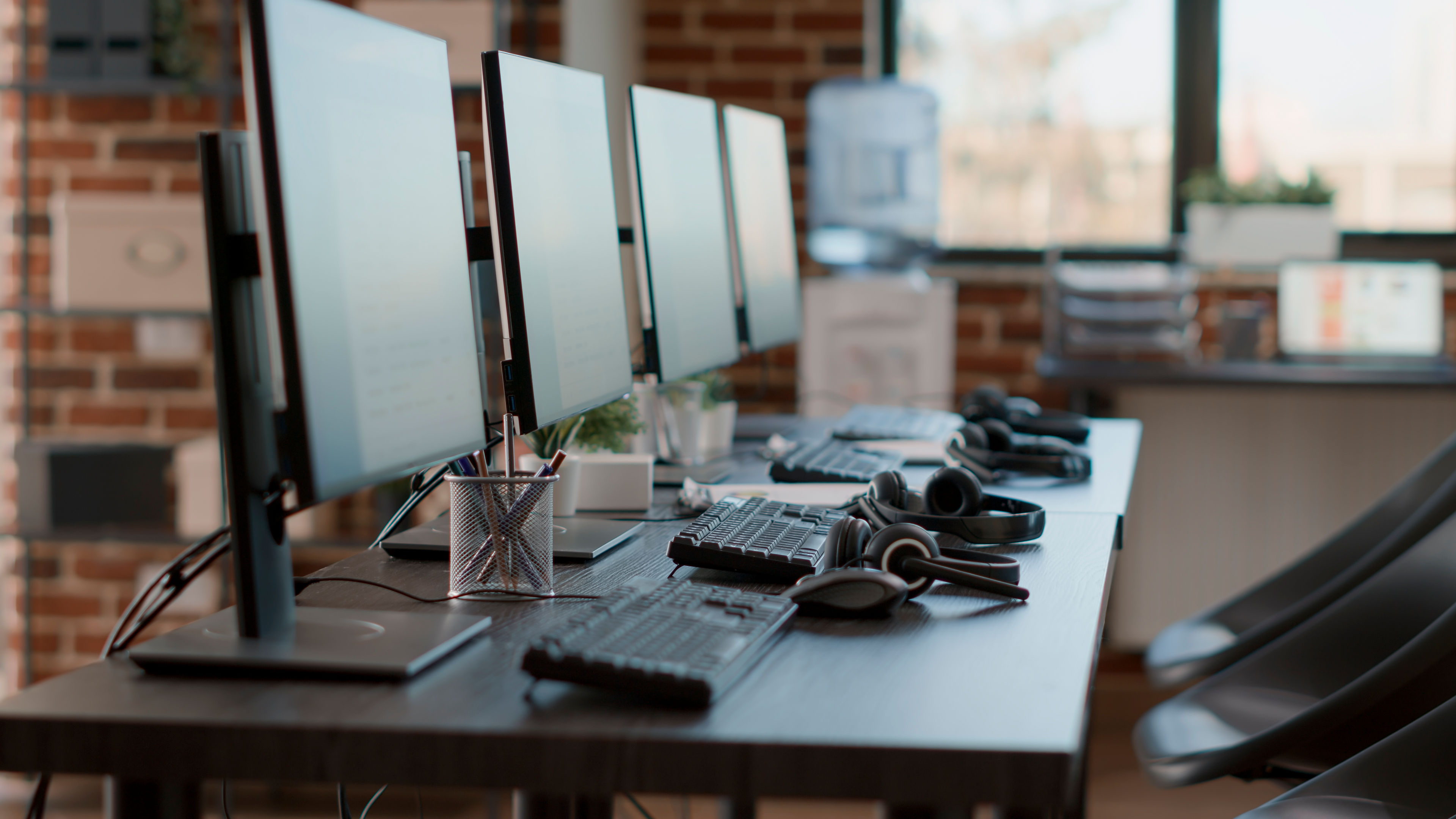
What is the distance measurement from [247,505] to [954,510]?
2.32ft

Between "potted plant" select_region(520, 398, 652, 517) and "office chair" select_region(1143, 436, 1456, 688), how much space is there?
791 millimetres

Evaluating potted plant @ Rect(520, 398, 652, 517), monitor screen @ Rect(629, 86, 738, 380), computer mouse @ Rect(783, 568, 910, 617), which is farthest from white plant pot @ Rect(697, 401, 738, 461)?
computer mouse @ Rect(783, 568, 910, 617)

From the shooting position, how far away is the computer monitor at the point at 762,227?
6.59ft

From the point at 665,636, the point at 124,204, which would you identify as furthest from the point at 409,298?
the point at 124,204

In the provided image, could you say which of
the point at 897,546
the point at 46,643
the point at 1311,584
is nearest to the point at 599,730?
the point at 897,546

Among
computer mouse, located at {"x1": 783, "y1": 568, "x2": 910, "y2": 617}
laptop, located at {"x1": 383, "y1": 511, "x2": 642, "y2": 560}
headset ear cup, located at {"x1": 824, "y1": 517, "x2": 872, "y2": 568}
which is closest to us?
computer mouse, located at {"x1": 783, "y1": 568, "x2": 910, "y2": 617}

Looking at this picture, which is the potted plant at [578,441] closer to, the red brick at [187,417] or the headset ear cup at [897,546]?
the headset ear cup at [897,546]

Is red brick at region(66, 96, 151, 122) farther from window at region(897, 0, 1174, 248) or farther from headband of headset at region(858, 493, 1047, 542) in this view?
headband of headset at region(858, 493, 1047, 542)

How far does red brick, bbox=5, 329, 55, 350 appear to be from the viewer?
9.95 feet

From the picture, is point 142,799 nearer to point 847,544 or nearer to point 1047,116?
point 847,544

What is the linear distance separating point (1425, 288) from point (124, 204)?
304 cm

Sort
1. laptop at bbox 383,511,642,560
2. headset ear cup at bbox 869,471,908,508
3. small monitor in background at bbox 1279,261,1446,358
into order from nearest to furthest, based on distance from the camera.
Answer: laptop at bbox 383,511,642,560, headset ear cup at bbox 869,471,908,508, small monitor in background at bbox 1279,261,1446,358

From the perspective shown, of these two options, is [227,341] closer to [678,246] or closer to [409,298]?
[409,298]

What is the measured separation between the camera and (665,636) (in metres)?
0.82
